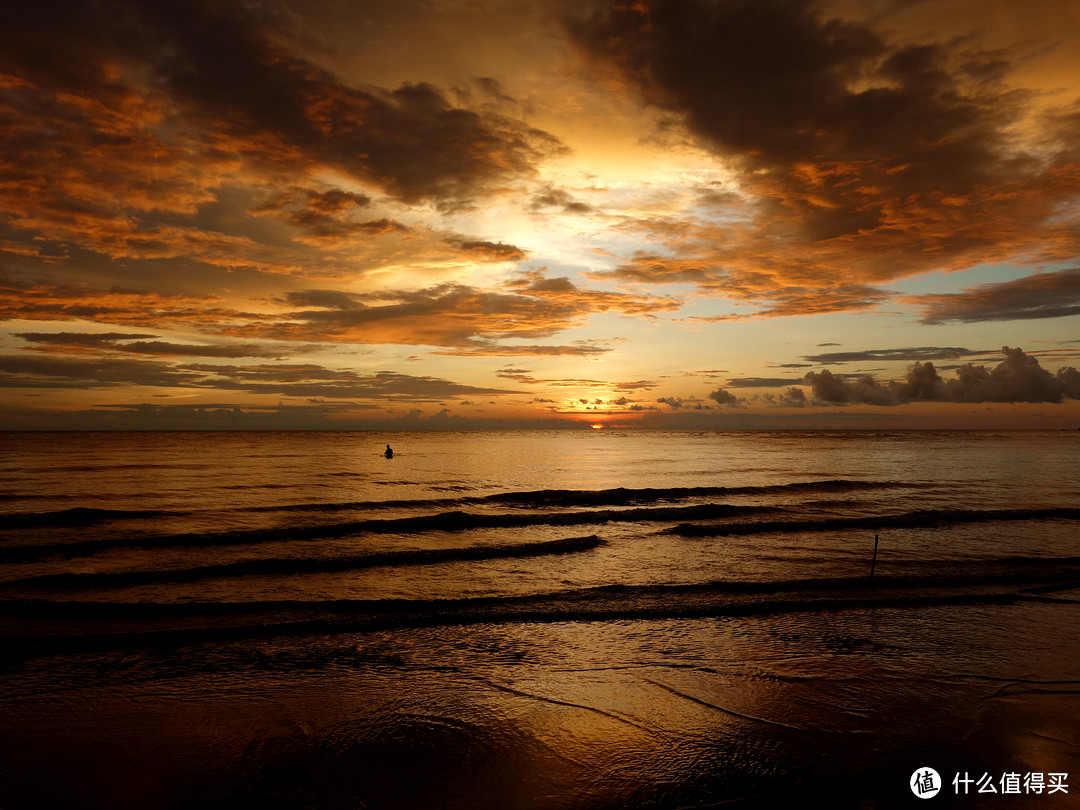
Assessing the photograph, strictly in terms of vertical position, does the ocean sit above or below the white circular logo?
below

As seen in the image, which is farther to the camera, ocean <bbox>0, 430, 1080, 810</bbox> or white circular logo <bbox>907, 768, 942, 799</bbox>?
ocean <bbox>0, 430, 1080, 810</bbox>

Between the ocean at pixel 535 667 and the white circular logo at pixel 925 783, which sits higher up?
the white circular logo at pixel 925 783

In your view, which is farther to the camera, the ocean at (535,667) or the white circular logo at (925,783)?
the ocean at (535,667)

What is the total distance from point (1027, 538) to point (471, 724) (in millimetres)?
21788

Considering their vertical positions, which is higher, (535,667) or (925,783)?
(925,783)

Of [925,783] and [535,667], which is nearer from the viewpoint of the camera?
[925,783]

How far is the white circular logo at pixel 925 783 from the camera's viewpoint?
5461mm

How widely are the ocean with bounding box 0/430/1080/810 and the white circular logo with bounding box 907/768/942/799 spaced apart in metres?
0.04

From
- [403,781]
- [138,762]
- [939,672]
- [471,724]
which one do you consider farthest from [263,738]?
[939,672]

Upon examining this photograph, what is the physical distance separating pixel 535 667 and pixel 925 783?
501cm

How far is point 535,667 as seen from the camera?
852cm

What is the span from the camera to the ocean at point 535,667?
570 cm

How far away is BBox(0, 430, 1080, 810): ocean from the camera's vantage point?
18.7ft

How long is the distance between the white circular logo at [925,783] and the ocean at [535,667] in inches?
1.5
